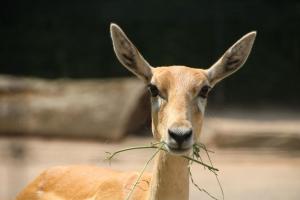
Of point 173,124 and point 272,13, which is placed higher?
point 272,13

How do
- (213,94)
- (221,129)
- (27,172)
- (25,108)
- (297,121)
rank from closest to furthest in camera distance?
(27,172) < (221,129) < (25,108) < (297,121) < (213,94)

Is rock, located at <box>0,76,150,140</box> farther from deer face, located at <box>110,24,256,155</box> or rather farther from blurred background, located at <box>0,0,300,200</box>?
deer face, located at <box>110,24,256,155</box>

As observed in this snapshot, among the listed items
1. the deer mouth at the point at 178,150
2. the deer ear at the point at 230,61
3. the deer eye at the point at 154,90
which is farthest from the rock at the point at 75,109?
the deer mouth at the point at 178,150

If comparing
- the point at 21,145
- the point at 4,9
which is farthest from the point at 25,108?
the point at 4,9

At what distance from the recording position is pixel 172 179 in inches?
151

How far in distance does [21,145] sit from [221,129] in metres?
3.11

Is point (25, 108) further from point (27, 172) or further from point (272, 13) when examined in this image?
point (272, 13)

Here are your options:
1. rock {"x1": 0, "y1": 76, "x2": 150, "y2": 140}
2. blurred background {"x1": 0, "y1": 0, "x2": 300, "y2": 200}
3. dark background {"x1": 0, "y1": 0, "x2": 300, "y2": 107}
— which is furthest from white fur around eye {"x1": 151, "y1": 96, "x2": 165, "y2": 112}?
dark background {"x1": 0, "y1": 0, "x2": 300, "y2": 107}

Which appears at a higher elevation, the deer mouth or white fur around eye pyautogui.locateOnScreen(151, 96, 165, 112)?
white fur around eye pyautogui.locateOnScreen(151, 96, 165, 112)

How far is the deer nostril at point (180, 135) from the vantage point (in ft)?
11.1

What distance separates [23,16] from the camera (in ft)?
46.9

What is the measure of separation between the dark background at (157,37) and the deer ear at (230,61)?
959cm

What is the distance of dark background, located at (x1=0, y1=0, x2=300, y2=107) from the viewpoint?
1404cm

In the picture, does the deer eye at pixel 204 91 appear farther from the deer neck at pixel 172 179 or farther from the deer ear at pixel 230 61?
the deer neck at pixel 172 179
